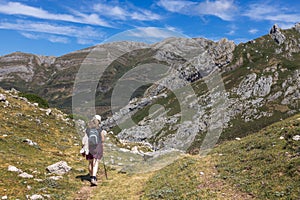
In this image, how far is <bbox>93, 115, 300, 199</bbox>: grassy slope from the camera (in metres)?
14.0

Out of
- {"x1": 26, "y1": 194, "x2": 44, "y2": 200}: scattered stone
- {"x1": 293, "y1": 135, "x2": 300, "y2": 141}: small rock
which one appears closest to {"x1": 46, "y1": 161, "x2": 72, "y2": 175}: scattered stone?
{"x1": 26, "y1": 194, "x2": 44, "y2": 200}: scattered stone

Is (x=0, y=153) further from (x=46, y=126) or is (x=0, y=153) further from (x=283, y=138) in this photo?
(x=283, y=138)

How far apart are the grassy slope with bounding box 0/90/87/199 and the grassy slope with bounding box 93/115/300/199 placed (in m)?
3.46

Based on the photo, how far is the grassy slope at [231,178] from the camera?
14023 mm

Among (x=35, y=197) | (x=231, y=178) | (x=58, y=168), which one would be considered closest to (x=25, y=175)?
(x=58, y=168)

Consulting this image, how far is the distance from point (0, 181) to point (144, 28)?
32.4 metres

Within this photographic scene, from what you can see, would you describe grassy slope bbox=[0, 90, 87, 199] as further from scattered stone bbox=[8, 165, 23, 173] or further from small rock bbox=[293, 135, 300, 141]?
small rock bbox=[293, 135, 300, 141]

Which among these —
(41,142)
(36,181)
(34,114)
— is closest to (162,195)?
(36,181)

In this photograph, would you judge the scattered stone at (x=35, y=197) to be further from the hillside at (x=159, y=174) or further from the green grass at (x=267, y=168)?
the green grass at (x=267, y=168)

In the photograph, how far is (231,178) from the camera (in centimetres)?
1661

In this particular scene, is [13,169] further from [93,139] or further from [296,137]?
[296,137]

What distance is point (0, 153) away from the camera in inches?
829

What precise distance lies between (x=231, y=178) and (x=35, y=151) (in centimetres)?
1822

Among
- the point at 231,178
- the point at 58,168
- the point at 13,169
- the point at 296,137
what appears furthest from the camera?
the point at 58,168
